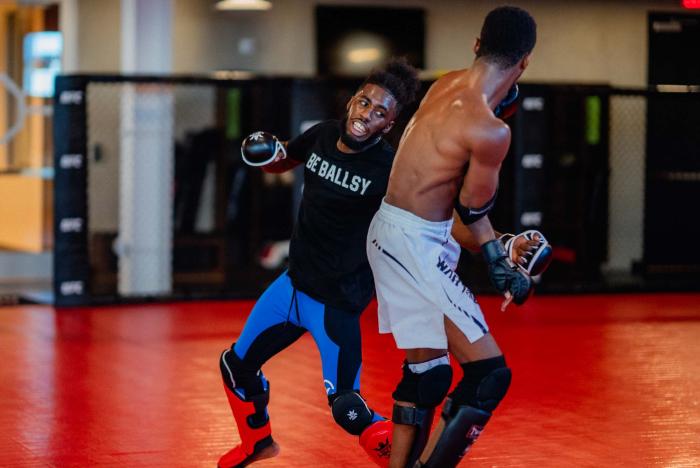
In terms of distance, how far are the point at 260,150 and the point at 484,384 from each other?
4.65ft

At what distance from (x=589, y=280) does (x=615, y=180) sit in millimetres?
1653

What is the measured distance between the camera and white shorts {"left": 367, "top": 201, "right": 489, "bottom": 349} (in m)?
4.24

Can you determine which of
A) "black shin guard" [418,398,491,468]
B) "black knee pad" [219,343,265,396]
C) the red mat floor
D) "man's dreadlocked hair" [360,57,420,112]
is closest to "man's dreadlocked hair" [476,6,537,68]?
"man's dreadlocked hair" [360,57,420,112]

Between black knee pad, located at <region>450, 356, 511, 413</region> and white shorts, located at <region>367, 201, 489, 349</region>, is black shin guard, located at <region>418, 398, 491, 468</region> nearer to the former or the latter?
black knee pad, located at <region>450, 356, 511, 413</region>

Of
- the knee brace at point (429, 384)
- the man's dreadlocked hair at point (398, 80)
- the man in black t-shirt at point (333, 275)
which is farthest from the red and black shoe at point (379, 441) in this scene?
the man's dreadlocked hair at point (398, 80)

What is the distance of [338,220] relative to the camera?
4.80 meters

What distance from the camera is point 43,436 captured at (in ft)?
A: 18.7

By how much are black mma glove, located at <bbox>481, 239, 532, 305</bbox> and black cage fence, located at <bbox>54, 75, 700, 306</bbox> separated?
6.77 m

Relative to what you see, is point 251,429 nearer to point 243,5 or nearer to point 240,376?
point 240,376

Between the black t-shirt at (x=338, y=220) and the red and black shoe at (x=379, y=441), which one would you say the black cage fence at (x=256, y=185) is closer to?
the black t-shirt at (x=338, y=220)

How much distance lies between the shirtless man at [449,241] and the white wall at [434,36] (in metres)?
8.47

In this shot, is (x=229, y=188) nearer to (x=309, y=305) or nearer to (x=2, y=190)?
(x=2, y=190)

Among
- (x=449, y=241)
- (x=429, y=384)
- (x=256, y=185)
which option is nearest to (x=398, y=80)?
(x=449, y=241)

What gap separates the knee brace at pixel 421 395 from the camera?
4367mm
